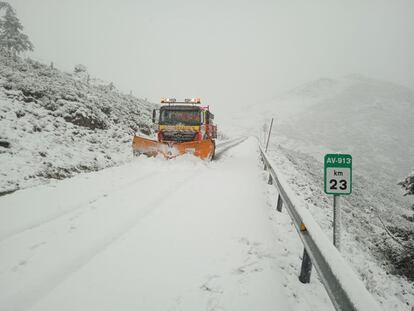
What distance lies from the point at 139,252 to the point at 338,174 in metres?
3.20

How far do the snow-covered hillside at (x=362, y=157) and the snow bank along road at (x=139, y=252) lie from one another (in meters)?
2.54

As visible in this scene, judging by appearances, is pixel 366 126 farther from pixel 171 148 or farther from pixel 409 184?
pixel 171 148

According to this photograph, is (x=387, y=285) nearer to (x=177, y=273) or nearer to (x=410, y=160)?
(x=177, y=273)

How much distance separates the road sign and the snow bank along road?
1295mm

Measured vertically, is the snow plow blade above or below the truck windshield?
below

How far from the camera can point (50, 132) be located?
9086mm

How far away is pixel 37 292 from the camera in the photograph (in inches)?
98.5

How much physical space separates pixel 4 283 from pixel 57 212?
2055 millimetres

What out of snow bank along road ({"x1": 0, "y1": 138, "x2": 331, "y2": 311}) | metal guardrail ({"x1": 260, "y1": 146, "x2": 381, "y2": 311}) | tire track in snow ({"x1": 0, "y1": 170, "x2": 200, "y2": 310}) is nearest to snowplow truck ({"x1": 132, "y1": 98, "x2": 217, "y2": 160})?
snow bank along road ({"x1": 0, "y1": 138, "x2": 331, "y2": 311})

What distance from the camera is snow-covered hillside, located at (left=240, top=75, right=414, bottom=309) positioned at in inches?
226

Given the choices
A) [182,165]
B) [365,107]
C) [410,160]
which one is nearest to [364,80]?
[365,107]

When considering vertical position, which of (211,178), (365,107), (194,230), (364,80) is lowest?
(194,230)

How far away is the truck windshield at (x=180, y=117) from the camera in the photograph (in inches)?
431

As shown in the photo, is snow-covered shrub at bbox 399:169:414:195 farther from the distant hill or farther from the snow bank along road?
the distant hill
